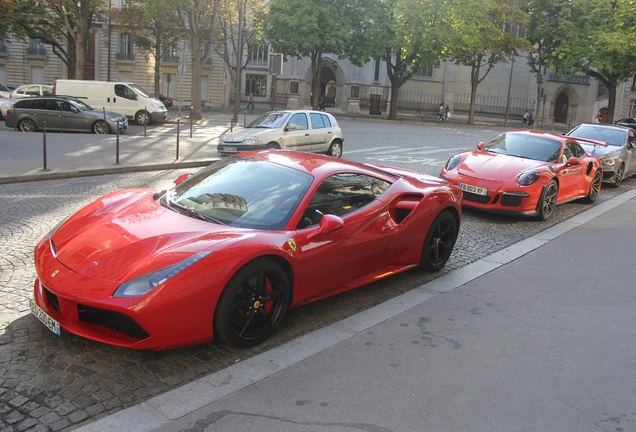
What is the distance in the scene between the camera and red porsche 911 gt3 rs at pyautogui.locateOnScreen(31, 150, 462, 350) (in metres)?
3.63

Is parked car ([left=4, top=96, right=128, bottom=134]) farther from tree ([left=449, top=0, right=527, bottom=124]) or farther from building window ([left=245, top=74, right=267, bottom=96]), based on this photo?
building window ([left=245, top=74, right=267, bottom=96])

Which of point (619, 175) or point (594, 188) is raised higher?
point (619, 175)

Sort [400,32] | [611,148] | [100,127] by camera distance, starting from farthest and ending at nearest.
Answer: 1. [400,32]
2. [100,127]
3. [611,148]

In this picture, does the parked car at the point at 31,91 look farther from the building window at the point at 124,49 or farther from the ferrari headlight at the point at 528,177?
the ferrari headlight at the point at 528,177

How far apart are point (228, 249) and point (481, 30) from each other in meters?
44.1

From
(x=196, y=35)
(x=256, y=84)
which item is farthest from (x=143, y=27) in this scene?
(x=196, y=35)

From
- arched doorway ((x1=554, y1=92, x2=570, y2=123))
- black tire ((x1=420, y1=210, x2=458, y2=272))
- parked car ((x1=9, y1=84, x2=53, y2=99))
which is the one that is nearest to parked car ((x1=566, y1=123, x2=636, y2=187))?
black tire ((x1=420, y1=210, x2=458, y2=272))

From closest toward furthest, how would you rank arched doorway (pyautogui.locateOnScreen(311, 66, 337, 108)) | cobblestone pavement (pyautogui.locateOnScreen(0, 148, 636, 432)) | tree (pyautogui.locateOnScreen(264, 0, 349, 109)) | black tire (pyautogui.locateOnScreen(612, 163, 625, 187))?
cobblestone pavement (pyautogui.locateOnScreen(0, 148, 636, 432)), black tire (pyautogui.locateOnScreen(612, 163, 625, 187)), tree (pyautogui.locateOnScreen(264, 0, 349, 109)), arched doorway (pyautogui.locateOnScreen(311, 66, 337, 108))

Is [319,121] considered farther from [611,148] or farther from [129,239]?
[129,239]

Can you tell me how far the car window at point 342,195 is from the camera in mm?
4699

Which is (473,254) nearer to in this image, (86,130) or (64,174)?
(64,174)

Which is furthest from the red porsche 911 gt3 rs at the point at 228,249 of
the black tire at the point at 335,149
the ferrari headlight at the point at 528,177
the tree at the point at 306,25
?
the tree at the point at 306,25

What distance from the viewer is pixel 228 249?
12.8 feet

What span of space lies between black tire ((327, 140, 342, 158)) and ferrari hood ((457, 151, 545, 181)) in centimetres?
741
